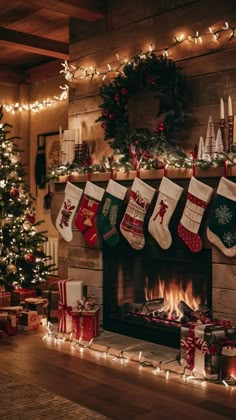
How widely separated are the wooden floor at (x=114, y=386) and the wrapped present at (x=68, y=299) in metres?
0.34

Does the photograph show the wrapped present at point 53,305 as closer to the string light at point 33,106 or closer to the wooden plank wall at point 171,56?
the wooden plank wall at point 171,56

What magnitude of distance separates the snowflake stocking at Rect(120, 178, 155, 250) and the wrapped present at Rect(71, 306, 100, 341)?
27.3 inches

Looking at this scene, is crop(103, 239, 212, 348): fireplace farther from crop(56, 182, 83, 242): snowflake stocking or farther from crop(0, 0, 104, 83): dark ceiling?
crop(0, 0, 104, 83): dark ceiling

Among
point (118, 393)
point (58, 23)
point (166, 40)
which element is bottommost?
point (118, 393)

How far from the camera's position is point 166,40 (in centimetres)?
416

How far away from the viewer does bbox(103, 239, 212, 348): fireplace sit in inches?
160

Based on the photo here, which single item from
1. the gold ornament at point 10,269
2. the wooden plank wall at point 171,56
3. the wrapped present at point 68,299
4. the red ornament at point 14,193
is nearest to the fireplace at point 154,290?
the wooden plank wall at point 171,56

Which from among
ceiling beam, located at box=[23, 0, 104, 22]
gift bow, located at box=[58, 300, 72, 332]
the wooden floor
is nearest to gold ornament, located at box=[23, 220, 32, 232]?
gift bow, located at box=[58, 300, 72, 332]

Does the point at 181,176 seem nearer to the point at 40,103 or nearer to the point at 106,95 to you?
the point at 106,95

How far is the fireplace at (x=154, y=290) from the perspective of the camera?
4.07 meters

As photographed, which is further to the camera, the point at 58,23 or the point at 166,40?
the point at 58,23

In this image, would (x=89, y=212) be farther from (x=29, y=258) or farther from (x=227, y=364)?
(x=227, y=364)

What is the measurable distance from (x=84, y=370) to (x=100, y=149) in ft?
6.47

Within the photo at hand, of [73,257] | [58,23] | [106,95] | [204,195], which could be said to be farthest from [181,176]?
[58,23]
